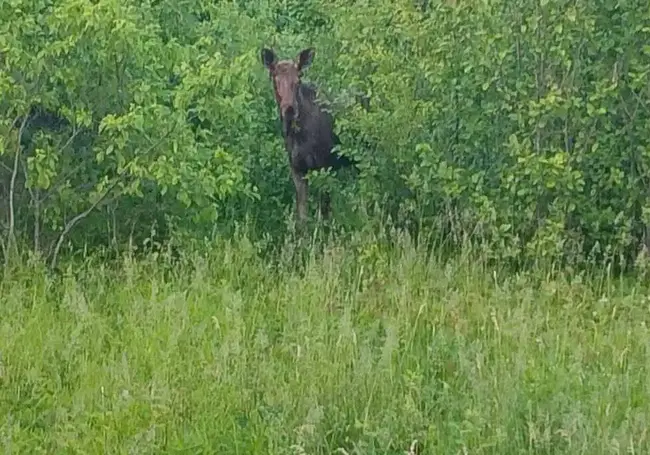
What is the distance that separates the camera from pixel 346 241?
9.02m

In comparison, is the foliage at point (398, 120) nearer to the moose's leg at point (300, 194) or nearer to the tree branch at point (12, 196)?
the tree branch at point (12, 196)

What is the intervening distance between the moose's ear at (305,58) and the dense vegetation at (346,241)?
307mm

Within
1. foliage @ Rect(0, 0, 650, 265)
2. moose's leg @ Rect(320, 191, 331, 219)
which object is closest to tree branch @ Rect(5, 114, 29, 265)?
foliage @ Rect(0, 0, 650, 265)

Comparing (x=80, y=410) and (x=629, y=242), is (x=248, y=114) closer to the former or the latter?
(x=629, y=242)

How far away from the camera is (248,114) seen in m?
9.62

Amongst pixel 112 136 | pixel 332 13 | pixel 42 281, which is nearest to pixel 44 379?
pixel 42 281

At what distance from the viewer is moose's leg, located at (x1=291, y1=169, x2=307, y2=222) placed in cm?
1041

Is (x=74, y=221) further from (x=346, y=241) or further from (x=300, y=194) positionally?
(x=300, y=194)

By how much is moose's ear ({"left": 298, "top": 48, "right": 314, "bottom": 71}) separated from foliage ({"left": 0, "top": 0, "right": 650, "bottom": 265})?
0.91 meters

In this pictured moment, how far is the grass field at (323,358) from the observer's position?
221 inches

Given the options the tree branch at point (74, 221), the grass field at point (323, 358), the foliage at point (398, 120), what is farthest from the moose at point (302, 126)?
the grass field at point (323, 358)

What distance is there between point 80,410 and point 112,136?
3.05m

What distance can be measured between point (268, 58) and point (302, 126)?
74cm

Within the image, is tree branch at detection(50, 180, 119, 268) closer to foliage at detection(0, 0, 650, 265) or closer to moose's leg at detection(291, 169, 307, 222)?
foliage at detection(0, 0, 650, 265)
